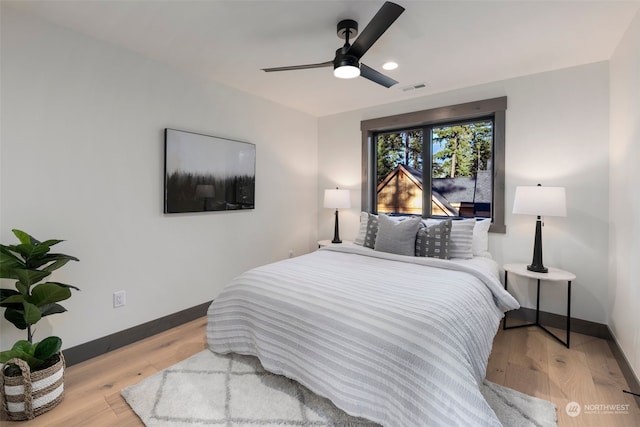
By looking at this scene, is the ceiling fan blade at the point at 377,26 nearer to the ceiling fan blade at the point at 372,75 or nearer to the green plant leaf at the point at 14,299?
the ceiling fan blade at the point at 372,75

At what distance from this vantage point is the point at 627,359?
2051 millimetres

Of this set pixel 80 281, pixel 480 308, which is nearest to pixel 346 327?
pixel 480 308

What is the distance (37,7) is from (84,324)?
83.4 inches

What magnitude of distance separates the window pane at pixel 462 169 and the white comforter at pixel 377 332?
3.84 feet

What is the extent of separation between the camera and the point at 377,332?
1.49 meters

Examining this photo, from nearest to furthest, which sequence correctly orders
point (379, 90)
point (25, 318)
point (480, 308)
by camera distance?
1. point (25, 318)
2. point (480, 308)
3. point (379, 90)

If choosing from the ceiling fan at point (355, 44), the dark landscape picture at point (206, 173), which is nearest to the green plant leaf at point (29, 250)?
the dark landscape picture at point (206, 173)

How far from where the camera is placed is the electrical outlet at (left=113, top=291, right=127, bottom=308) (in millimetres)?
2438

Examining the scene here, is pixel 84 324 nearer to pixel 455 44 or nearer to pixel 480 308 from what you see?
pixel 480 308

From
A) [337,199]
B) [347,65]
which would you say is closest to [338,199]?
[337,199]

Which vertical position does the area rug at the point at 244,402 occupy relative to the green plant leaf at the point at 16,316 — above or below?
below

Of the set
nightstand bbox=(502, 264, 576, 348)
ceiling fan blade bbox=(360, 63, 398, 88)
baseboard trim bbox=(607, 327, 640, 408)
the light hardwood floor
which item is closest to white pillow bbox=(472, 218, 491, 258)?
nightstand bbox=(502, 264, 576, 348)

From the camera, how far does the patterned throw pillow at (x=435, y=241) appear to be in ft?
8.77
